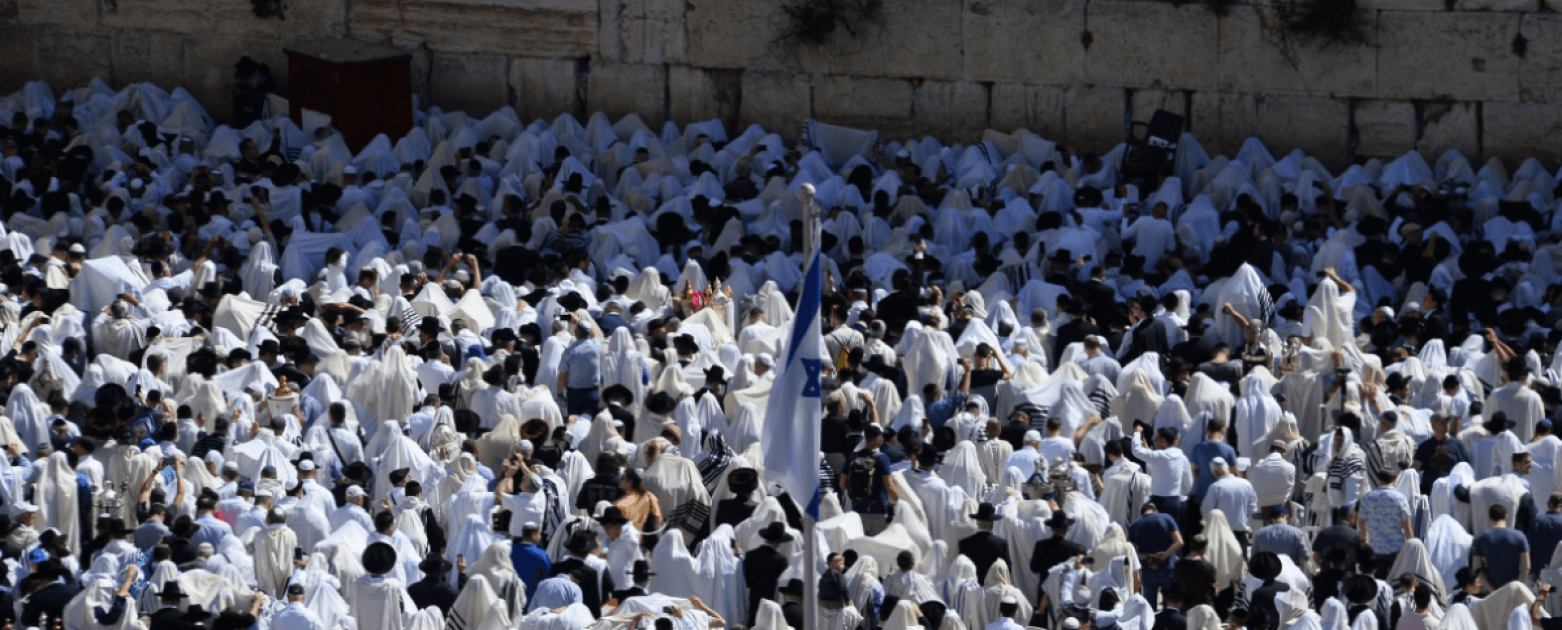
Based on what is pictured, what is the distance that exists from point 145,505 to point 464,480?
2.19 m

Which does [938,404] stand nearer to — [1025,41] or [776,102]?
[1025,41]

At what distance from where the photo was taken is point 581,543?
606 inches

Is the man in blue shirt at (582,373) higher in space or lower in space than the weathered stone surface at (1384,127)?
lower

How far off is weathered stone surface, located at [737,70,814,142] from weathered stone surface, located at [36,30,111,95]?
8.33 meters

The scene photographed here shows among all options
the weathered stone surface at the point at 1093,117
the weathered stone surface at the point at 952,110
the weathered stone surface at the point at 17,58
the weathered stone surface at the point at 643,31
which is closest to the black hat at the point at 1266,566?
the weathered stone surface at the point at 1093,117

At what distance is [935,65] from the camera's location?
91.4 feet

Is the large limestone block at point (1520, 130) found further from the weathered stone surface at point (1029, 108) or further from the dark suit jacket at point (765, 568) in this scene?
the dark suit jacket at point (765, 568)

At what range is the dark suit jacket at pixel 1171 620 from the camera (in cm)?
1459

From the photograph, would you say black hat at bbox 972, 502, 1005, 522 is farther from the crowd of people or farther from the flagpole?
the flagpole

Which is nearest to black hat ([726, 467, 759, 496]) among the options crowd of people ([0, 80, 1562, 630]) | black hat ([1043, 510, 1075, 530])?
crowd of people ([0, 80, 1562, 630])

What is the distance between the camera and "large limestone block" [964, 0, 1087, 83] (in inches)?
1067

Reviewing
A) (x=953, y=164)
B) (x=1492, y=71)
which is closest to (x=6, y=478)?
(x=953, y=164)

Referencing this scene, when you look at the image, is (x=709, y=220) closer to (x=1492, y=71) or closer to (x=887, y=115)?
(x=887, y=115)

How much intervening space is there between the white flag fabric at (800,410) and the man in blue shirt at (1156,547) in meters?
4.24
